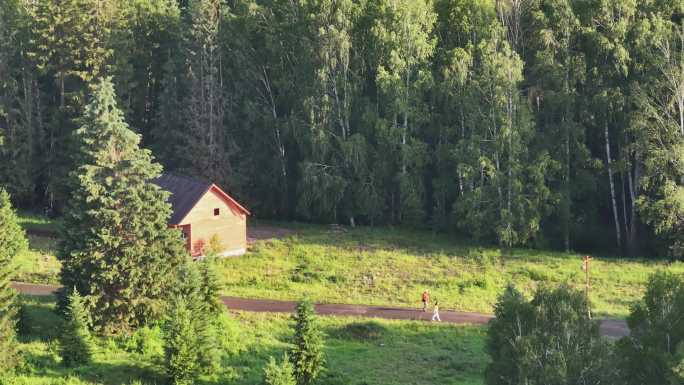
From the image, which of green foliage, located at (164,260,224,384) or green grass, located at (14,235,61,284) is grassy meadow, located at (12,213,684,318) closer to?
green grass, located at (14,235,61,284)

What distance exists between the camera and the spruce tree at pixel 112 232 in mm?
31203

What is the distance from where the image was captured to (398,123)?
2068 inches

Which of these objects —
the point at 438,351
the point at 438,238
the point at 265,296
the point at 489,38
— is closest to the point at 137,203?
the point at 265,296

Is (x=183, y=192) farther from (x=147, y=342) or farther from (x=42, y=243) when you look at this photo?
(x=147, y=342)

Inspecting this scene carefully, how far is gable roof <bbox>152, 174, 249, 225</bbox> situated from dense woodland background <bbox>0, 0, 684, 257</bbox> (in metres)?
7.54

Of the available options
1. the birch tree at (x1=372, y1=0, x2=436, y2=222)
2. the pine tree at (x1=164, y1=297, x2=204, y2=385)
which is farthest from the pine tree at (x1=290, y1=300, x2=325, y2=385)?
the birch tree at (x1=372, y1=0, x2=436, y2=222)

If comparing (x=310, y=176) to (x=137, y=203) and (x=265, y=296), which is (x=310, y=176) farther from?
(x=137, y=203)

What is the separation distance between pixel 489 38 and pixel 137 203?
93.2ft

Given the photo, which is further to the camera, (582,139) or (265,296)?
(582,139)

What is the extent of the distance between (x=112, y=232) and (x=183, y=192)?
542 inches

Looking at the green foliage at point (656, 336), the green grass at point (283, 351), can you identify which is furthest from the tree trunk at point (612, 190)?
the green foliage at point (656, 336)

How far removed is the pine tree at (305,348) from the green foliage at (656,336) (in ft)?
35.2

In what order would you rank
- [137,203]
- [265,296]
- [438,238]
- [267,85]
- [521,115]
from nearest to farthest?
[137,203] < [265,296] < [521,115] < [438,238] < [267,85]

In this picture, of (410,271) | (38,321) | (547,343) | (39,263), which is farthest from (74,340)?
(410,271)
